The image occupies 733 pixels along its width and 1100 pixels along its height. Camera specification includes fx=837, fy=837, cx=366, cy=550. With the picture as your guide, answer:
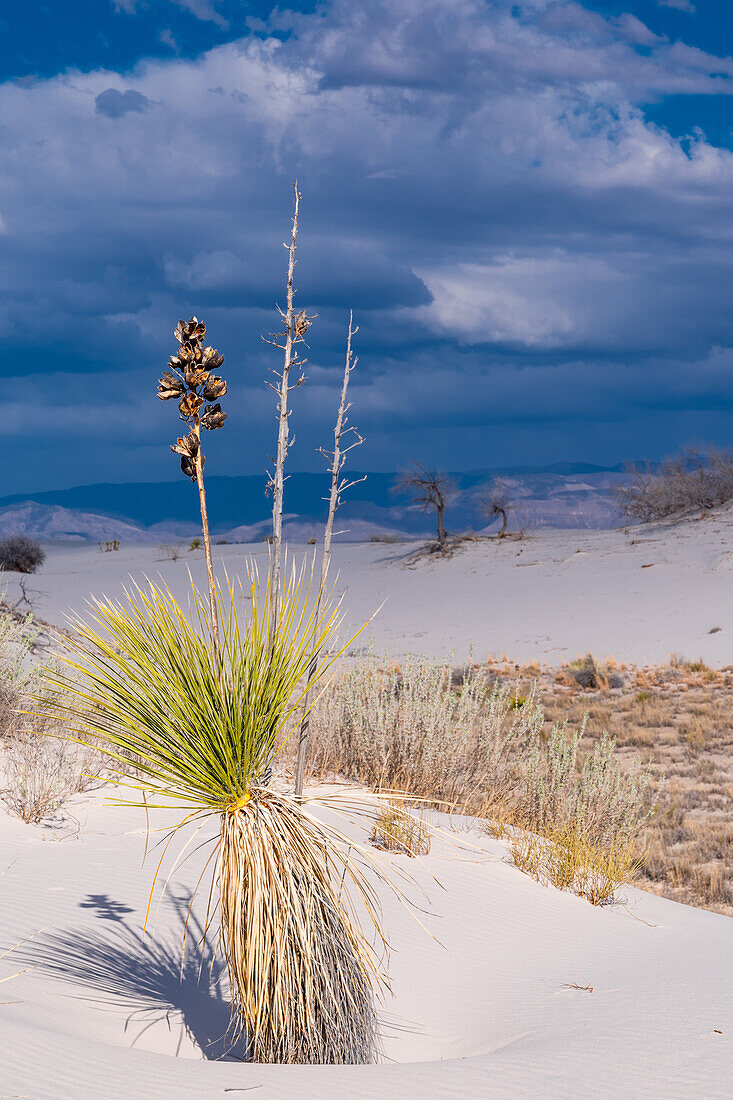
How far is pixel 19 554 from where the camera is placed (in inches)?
1225

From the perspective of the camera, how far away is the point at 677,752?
9.80 m

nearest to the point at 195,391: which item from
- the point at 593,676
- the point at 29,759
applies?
the point at 29,759

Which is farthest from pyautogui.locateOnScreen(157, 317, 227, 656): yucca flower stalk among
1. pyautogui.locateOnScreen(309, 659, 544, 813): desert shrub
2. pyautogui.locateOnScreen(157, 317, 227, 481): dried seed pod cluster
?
pyautogui.locateOnScreen(309, 659, 544, 813): desert shrub

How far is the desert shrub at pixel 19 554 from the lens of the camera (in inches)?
1215

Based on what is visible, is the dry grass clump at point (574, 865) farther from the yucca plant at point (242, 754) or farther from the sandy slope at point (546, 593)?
A: the sandy slope at point (546, 593)

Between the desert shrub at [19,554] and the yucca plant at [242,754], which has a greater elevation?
the desert shrub at [19,554]

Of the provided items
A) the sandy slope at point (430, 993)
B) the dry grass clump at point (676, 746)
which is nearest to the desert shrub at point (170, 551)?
the dry grass clump at point (676, 746)

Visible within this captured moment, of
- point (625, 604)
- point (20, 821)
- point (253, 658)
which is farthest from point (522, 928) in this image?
point (625, 604)

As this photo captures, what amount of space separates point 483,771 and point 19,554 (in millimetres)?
28153

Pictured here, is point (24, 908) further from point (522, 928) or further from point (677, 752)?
point (677, 752)

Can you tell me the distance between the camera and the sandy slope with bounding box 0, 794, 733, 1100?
7.55 feet

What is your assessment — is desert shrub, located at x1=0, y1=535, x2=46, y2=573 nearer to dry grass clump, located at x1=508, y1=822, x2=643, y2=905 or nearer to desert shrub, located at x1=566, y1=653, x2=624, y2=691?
desert shrub, located at x1=566, y1=653, x2=624, y2=691

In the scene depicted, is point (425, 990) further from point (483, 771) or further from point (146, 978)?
point (483, 771)

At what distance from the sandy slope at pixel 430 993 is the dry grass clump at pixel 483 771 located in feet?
1.28
